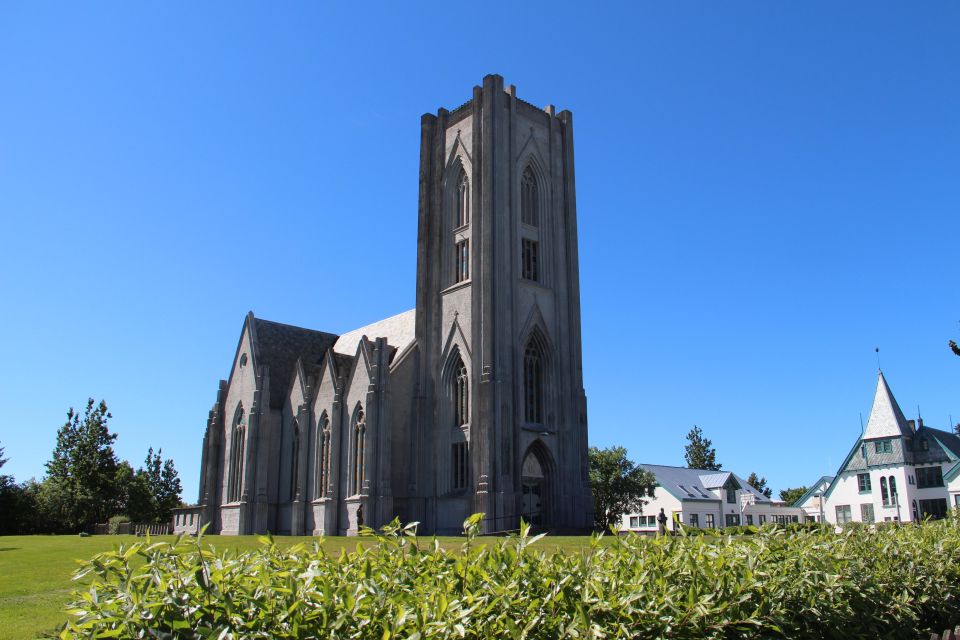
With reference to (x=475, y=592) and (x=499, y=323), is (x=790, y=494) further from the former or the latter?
(x=475, y=592)

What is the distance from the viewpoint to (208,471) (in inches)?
2234

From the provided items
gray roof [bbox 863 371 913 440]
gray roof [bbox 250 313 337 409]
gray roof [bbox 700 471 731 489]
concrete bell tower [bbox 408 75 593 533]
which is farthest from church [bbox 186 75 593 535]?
gray roof [bbox 700 471 731 489]

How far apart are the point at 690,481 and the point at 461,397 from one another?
5015 cm

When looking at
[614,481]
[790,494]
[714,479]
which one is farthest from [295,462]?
[790,494]

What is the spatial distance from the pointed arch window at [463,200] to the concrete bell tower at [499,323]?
9cm

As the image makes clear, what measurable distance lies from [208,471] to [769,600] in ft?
178

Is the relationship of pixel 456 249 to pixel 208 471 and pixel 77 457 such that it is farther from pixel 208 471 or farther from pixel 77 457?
pixel 77 457

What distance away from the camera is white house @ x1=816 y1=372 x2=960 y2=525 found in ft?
208

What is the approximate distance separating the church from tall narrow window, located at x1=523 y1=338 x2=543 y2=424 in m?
0.09

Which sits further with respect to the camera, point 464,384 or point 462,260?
point 462,260

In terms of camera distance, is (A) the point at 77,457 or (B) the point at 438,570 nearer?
(B) the point at 438,570

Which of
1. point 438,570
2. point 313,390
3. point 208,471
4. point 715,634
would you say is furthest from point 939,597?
point 208,471

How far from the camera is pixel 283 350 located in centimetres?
5703

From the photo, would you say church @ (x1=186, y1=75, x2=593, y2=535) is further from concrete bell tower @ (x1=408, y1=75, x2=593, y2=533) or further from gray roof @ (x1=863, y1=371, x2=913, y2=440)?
gray roof @ (x1=863, y1=371, x2=913, y2=440)
